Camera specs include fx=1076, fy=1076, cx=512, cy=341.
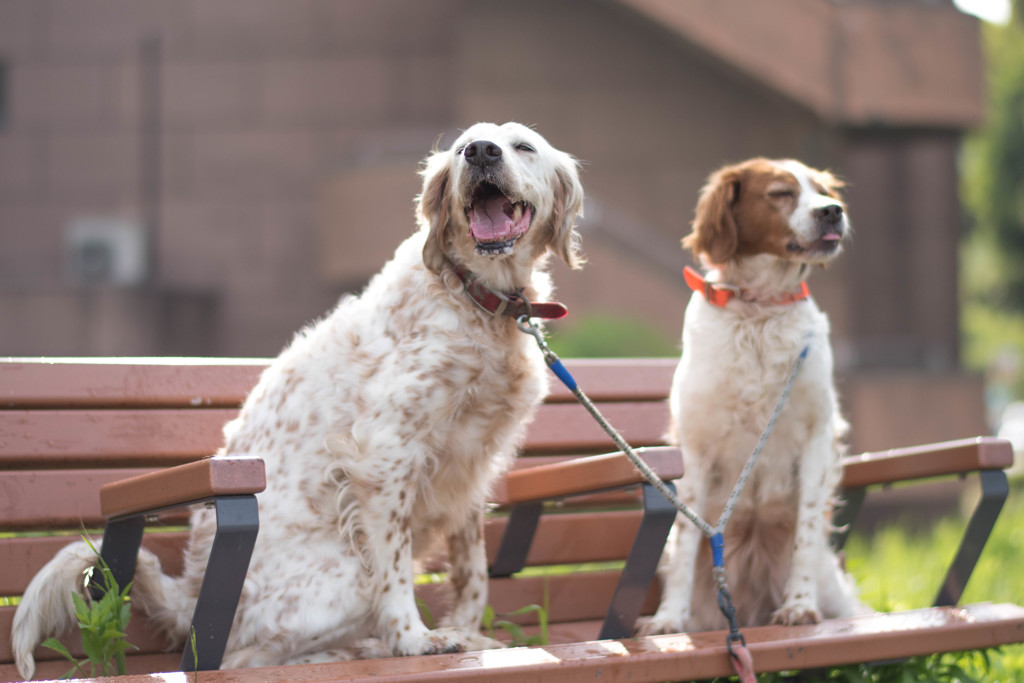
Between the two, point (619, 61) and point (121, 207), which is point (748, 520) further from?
point (121, 207)

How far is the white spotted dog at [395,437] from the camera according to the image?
2.70 meters

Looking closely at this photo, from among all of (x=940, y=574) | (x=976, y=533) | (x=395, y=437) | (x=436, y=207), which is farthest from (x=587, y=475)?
(x=940, y=574)

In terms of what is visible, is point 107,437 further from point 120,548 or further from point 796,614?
point 796,614

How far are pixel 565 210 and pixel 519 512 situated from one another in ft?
3.13

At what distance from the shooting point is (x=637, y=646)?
2.55 metres

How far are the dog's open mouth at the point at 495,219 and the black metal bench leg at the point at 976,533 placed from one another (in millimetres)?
1549

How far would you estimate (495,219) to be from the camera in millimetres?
2945

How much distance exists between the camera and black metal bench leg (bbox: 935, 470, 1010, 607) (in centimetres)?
315

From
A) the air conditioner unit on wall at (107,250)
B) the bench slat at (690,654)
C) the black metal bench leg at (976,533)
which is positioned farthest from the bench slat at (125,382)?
the air conditioner unit on wall at (107,250)

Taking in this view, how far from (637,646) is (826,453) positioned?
1072mm

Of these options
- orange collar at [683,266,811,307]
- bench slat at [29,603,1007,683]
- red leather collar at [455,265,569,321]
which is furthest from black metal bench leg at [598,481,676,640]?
orange collar at [683,266,811,307]

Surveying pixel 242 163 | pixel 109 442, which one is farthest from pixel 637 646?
pixel 242 163

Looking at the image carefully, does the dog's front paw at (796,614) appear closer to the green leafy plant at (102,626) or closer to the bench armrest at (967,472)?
the bench armrest at (967,472)

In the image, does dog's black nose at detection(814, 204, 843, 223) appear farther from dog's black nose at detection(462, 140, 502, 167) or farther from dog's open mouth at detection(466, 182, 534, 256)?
dog's black nose at detection(462, 140, 502, 167)
